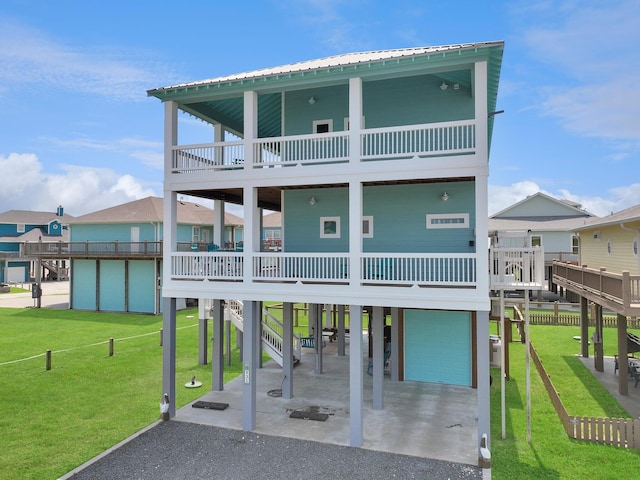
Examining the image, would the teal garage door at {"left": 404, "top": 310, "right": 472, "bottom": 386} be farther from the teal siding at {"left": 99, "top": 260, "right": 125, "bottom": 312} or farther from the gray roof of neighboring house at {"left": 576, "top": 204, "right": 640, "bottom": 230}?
the teal siding at {"left": 99, "top": 260, "right": 125, "bottom": 312}

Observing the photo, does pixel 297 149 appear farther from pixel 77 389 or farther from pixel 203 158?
pixel 77 389

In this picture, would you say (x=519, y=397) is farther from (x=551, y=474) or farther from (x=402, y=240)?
(x=402, y=240)

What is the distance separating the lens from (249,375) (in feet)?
40.3

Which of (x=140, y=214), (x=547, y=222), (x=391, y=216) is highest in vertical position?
(x=140, y=214)

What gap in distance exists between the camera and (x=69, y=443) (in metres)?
11.2

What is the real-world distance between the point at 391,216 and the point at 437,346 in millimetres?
5747

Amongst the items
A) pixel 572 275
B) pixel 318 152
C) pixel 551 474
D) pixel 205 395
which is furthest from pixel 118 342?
pixel 572 275

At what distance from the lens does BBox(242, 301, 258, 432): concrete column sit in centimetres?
1218

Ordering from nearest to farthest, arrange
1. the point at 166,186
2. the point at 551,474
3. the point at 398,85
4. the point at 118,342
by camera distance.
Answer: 1. the point at 551,474
2. the point at 166,186
3. the point at 398,85
4. the point at 118,342

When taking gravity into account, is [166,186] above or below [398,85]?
below

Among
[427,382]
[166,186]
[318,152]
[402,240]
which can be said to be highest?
[318,152]

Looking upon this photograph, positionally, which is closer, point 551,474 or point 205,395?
point 551,474

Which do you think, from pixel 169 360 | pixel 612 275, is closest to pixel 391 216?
pixel 612 275

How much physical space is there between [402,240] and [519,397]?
667 centimetres
